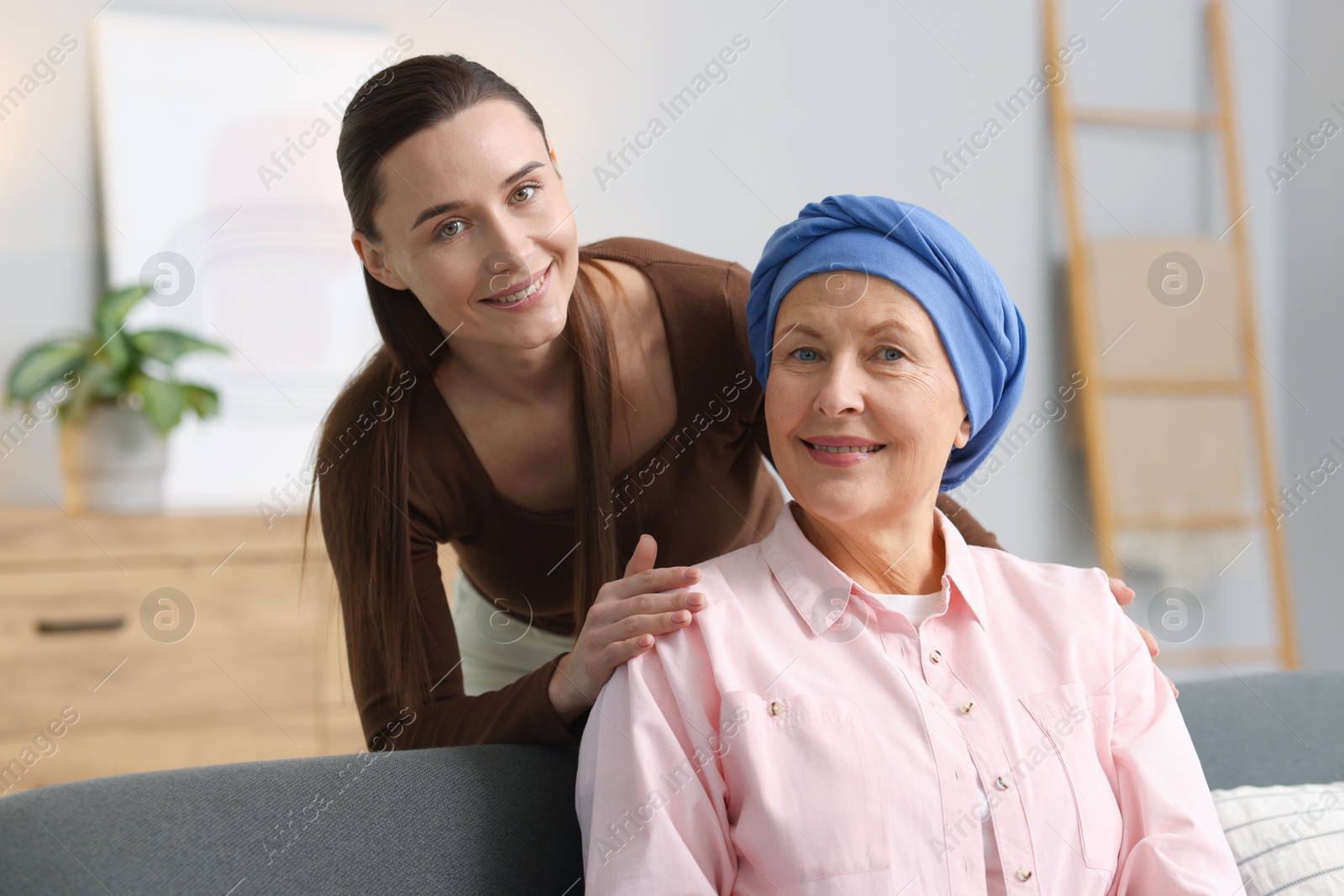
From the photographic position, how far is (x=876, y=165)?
312 centimetres

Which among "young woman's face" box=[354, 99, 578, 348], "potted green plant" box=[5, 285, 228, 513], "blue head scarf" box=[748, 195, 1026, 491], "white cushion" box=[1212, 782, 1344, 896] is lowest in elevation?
"white cushion" box=[1212, 782, 1344, 896]

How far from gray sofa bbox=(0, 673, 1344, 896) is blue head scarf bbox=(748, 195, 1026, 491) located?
1.96ft

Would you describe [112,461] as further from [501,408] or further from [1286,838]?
[1286,838]

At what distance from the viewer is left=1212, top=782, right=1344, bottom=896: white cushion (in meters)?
1.28

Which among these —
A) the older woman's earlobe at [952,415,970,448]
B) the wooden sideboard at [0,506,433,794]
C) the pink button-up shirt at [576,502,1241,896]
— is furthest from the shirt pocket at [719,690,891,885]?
the wooden sideboard at [0,506,433,794]

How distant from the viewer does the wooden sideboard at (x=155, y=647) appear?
2.58 metres

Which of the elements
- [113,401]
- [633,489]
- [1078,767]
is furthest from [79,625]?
[1078,767]

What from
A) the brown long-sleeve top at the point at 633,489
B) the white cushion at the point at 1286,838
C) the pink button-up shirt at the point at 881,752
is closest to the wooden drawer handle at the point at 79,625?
the brown long-sleeve top at the point at 633,489

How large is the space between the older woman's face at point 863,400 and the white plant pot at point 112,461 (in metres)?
2.12

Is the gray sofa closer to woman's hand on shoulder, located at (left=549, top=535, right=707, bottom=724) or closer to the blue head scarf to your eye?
woman's hand on shoulder, located at (left=549, top=535, right=707, bottom=724)

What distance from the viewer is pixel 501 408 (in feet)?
4.97

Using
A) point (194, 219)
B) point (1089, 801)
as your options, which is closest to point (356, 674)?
point (1089, 801)

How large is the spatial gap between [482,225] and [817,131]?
1968 millimetres

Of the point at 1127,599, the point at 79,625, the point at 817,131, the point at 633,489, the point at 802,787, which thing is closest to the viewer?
the point at 802,787
